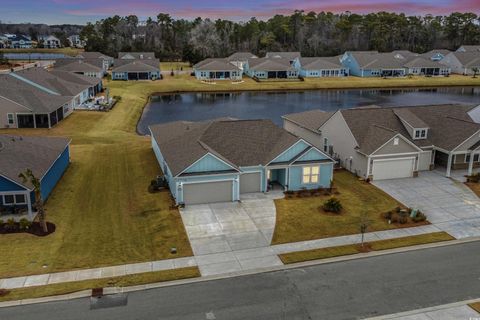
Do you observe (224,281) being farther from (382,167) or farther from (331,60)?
(331,60)

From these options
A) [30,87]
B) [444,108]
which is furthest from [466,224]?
[30,87]

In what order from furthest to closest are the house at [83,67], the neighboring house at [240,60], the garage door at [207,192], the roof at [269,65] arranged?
the neighboring house at [240,60] < the roof at [269,65] < the house at [83,67] < the garage door at [207,192]

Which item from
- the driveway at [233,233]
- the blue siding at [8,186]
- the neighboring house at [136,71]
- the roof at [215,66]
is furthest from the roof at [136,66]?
the blue siding at [8,186]

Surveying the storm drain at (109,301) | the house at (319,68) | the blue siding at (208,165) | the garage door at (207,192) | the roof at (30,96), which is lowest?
the storm drain at (109,301)

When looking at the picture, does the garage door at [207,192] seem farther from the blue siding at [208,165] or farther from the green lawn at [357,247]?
the green lawn at [357,247]

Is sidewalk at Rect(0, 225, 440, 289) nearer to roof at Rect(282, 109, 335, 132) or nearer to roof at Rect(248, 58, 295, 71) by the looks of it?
roof at Rect(282, 109, 335, 132)

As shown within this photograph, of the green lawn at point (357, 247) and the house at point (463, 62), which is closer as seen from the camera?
the green lawn at point (357, 247)
